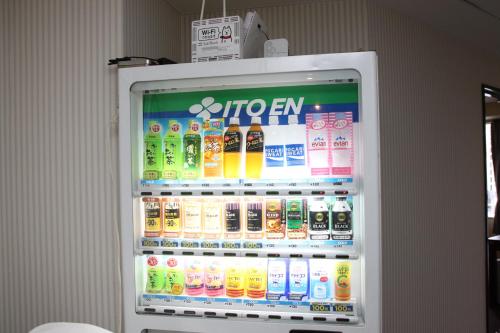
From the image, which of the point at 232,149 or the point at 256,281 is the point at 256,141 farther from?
the point at 256,281

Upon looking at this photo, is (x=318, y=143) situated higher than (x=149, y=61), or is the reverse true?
(x=149, y=61)

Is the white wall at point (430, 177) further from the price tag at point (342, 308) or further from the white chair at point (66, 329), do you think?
the white chair at point (66, 329)

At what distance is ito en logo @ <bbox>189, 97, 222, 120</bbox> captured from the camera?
1.87 metres

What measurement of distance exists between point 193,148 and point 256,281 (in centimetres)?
73

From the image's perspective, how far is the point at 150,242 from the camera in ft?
5.97

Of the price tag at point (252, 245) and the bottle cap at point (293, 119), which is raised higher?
the bottle cap at point (293, 119)

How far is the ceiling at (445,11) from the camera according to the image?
8.84ft

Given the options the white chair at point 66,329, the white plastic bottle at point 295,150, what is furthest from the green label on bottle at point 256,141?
the white chair at point 66,329

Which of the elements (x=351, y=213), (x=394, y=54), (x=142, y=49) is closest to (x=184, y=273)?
(x=351, y=213)

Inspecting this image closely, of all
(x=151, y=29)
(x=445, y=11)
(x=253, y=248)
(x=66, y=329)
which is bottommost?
(x=66, y=329)

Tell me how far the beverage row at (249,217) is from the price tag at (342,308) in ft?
0.96

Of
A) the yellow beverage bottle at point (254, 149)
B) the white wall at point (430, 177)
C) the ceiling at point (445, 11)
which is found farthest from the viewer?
the white wall at point (430, 177)

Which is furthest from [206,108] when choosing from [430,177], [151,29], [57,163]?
[430,177]

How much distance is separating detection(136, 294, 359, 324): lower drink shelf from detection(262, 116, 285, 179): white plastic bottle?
61cm
